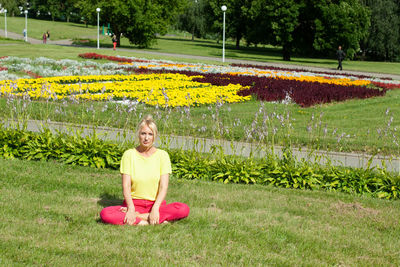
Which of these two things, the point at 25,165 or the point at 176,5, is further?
the point at 176,5

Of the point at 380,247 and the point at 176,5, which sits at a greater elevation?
the point at 176,5

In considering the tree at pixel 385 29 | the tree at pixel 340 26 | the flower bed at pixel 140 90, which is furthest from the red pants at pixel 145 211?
the tree at pixel 385 29

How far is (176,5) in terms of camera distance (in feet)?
201

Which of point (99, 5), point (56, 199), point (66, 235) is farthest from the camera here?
point (99, 5)

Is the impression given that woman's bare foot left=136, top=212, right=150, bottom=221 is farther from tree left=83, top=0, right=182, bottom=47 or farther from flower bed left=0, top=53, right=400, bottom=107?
tree left=83, top=0, right=182, bottom=47

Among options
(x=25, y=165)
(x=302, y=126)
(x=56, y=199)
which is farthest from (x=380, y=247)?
(x=302, y=126)

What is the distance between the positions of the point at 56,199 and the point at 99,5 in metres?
47.6

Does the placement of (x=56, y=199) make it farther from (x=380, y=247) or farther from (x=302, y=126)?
(x=302, y=126)

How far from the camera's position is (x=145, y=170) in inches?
201

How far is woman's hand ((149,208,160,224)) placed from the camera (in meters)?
4.95

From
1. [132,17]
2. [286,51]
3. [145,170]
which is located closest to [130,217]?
[145,170]

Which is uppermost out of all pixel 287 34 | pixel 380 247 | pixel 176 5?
pixel 176 5

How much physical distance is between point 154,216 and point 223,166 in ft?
7.72

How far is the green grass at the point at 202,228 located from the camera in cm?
420
